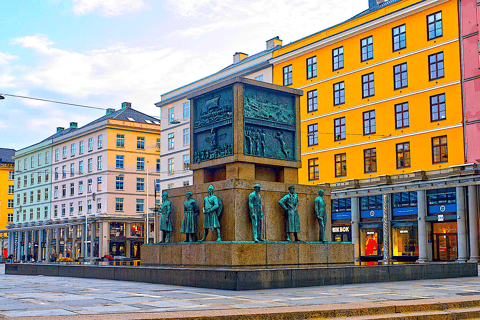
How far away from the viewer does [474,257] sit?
37625 millimetres

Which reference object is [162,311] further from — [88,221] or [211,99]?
[88,221]

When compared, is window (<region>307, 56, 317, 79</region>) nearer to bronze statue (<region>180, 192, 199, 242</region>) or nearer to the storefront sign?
the storefront sign

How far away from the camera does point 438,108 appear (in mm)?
42062

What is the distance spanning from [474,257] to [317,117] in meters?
18.9

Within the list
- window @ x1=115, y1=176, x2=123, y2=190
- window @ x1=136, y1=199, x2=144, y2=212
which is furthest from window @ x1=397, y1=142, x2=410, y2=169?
window @ x1=136, y1=199, x2=144, y2=212

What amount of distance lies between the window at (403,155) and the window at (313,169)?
339 inches

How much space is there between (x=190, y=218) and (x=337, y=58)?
33513 millimetres

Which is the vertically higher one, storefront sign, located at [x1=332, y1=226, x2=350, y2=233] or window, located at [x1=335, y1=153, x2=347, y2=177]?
window, located at [x1=335, y1=153, x2=347, y2=177]

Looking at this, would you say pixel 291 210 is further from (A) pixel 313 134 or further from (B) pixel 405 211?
(A) pixel 313 134

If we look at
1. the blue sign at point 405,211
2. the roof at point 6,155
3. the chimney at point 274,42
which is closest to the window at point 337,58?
the blue sign at point 405,211

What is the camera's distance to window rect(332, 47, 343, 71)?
4959 cm

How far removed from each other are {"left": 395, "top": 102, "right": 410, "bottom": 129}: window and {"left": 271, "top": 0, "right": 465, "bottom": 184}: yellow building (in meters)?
0.08

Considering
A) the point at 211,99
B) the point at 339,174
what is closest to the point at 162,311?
the point at 211,99

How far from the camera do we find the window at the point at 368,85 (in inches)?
1853
